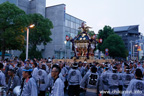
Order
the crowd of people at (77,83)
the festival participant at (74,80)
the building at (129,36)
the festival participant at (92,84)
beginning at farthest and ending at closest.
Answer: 1. the building at (129,36)
2. the festival participant at (74,80)
3. the festival participant at (92,84)
4. the crowd of people at (77,83)

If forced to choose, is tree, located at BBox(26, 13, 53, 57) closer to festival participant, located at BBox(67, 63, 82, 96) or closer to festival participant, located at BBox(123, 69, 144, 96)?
festival participant, located at BBox(67, 63, 82, 96)

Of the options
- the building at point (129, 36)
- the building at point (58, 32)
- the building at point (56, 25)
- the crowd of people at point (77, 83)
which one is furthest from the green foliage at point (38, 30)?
the building at point (129, 36)

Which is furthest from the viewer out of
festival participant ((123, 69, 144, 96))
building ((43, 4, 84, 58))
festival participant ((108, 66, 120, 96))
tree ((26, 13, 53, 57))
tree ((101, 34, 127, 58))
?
tree ((101, 34, 127, 58))

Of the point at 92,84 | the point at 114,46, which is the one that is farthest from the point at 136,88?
the point at 114,46

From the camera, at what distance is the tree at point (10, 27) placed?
2623cm

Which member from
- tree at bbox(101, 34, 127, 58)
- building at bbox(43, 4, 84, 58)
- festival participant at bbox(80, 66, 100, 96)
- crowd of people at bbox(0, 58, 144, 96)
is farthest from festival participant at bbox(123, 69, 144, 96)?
tree at bbox(101, 34, 127, 58)

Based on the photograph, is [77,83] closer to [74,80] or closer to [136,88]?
[74,80]

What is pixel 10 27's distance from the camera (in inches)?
1057

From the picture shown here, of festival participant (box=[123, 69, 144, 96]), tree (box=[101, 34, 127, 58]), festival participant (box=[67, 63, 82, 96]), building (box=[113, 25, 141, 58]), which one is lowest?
festival participant (box=[67, 63, 82, 96])

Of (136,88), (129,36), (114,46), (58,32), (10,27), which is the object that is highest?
(129,36)

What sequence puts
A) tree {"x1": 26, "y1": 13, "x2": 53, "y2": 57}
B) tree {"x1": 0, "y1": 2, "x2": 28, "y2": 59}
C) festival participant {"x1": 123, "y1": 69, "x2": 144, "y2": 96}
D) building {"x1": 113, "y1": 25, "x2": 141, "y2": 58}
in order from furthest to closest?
1. building {"x1": 113, "y1": 25, "x2": 141, "y2": 58}
2. tree {"x1": 26, "y1": 13, "x2": 53, "y2": 57}
3. tree {"x1": 0, "y1": 2, "x2": 28, "y2": 59}
4. festival participant {"x1": 123, "y1": 69, "x2": 144, "y2": 96}

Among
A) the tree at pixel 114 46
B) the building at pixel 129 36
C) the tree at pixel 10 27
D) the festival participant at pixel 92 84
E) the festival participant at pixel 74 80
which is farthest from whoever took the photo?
the building at pixel 129 36

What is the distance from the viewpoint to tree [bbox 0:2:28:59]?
26.2 metres

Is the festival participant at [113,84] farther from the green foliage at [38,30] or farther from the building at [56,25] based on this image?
the building at [56,25]
